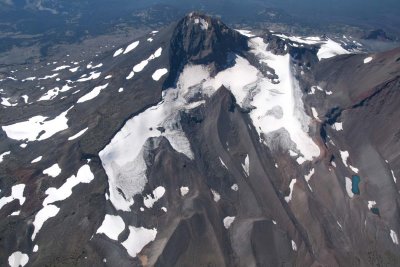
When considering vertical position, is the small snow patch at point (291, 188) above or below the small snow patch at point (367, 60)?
below

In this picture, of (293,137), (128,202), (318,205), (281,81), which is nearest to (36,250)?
(128,202)

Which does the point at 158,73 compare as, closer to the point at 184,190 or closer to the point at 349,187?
the point at 184,190

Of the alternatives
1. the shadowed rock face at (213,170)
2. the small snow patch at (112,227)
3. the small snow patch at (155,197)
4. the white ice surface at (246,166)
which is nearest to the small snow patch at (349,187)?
the shadowed rock face at (213,170)

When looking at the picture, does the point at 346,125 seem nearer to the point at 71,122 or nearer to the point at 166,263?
the point at 166,263

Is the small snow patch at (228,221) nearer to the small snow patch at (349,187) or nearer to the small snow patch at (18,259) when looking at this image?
the small snow patch at (349,187)

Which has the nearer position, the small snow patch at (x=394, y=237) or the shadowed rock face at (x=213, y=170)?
the shadowed rock face at (x=213, y=170)

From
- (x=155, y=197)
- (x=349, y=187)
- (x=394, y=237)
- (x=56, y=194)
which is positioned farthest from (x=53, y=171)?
(x=394, y=237)
